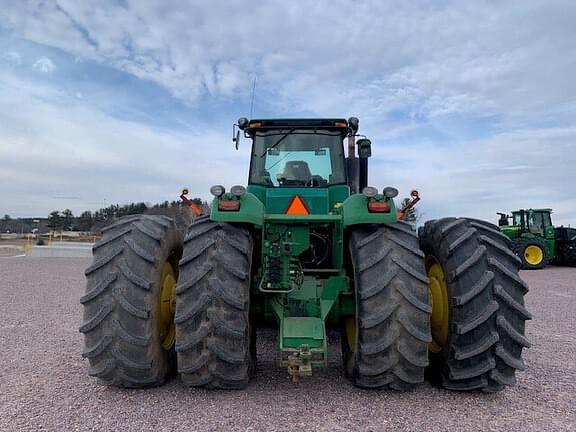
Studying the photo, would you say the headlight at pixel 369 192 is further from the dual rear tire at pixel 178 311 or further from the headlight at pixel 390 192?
the dual rear tire at pixel 178 311

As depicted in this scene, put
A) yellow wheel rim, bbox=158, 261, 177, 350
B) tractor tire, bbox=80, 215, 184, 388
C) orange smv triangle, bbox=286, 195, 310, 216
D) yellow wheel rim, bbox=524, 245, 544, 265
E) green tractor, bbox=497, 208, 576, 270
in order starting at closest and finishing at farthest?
tractor tire, bbox=80, 215, 184, 388 → yellow wheel rim, bbox=158, 261, 177, 350 → orange smv triangle, bbox=286, 195, 310, 216 → yellow wheel rim, bbox=524, 245, 544, 265 → green tractor, bbox=497, 208, 576, 270

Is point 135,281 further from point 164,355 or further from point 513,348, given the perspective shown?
point 513,348

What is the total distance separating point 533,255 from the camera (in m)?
19.2

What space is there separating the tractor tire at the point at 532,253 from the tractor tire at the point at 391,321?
17.4 m

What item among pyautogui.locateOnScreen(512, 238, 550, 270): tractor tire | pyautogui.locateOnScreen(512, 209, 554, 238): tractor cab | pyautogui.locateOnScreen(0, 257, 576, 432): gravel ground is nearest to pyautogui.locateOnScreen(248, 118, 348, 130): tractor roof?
pyautogui.locateOnScreen(0, 257, 576, 432): gravel ground

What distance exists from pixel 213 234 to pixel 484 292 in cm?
214

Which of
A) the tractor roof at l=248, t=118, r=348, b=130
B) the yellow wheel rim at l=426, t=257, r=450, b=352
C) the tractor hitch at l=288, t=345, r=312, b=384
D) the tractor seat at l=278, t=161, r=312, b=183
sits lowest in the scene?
the tractor hitch at l=288, t=345, r=312, b=384

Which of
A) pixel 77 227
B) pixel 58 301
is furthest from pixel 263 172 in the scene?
pixel 77 227

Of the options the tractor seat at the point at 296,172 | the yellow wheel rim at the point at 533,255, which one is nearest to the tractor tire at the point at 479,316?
the tractor seat at the point at 296,172

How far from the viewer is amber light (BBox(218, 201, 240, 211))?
12.5 feet

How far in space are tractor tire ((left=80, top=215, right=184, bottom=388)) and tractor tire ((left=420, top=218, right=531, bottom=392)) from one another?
7.61ft

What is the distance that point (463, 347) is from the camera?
3.62m

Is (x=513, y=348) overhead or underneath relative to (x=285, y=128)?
underneath

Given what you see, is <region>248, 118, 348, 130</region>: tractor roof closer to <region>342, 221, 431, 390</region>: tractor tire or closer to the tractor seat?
the tractor seat
